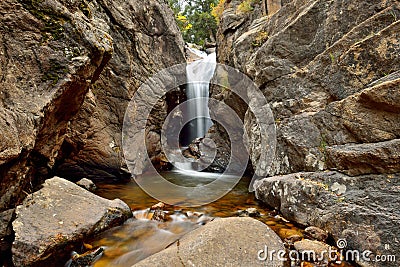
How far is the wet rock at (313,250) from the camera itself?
2714mm

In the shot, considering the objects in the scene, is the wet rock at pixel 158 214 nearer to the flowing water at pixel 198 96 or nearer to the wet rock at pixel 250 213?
the wet rock at pixel 250 213

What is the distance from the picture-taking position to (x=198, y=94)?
540 inches

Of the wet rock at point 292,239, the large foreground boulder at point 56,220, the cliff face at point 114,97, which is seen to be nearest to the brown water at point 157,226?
the wet rock at point 292,239

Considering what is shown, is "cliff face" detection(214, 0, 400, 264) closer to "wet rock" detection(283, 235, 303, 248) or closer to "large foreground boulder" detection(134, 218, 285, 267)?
"wet rock" detection(283, 235, 303, 248)

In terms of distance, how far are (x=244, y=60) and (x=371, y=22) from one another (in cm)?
445

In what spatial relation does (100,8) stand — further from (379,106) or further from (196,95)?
(379,106)

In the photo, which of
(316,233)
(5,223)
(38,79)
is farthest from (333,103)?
(5,223)

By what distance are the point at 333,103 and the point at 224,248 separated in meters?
3.53

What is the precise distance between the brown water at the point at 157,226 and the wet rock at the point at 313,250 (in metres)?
0.45

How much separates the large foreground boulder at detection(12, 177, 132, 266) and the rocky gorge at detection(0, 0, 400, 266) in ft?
0.05

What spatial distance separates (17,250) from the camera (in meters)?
2.63

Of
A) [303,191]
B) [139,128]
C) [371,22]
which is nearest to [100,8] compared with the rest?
[139,128]

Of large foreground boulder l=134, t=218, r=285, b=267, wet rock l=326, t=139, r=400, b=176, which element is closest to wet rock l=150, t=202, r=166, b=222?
large foreground boulder l=134, t=218, r=285, b=267

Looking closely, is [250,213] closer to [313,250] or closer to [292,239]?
[292,239]
